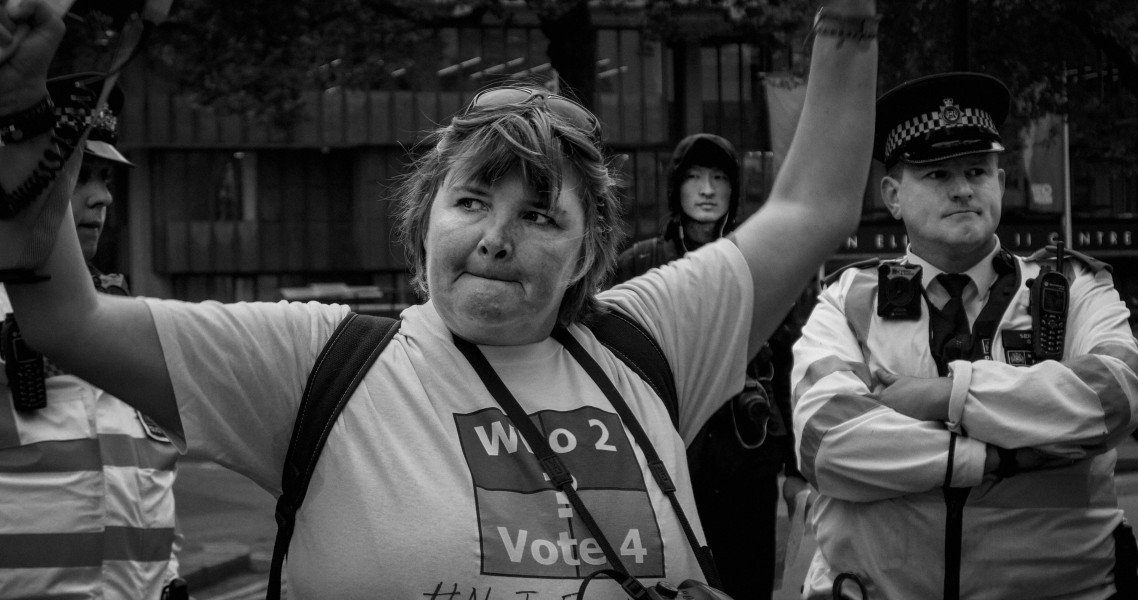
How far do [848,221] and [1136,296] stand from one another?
3475 cm

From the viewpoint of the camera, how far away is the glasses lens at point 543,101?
2.19m

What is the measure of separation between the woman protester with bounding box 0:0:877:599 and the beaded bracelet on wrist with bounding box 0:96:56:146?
219 mm

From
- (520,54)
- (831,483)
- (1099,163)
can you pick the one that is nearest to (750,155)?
(520,54)

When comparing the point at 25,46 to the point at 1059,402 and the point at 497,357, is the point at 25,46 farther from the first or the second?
the point at 1059,402

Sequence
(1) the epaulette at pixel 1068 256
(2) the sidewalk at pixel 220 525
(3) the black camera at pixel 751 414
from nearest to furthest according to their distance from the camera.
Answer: (1) the epaulette at pixel 1068 256 → (3) the black camera at pixel 751 414 → (2) the sidewalk at pixel 220 525

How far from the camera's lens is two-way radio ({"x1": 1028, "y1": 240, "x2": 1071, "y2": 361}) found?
124 inches

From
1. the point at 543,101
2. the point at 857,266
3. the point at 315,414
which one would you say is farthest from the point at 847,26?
the point at 857,266

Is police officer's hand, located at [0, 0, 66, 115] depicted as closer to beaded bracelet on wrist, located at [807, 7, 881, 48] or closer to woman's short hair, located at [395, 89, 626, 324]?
woman's short hair, located at [395, 89, 626, 324]

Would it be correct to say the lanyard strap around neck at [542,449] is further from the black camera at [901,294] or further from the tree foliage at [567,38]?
the tree foliage at [567,38]

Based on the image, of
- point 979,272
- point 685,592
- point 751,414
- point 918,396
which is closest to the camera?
point 685,592

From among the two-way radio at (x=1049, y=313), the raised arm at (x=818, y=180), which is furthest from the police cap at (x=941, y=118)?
the raised arm at (x=818, y=180)

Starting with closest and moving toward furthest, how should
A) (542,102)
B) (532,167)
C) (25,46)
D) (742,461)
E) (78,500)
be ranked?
1. (25,46)
2. (532,167)
3. (542,102)
4. (78,500)
5. (742,461)

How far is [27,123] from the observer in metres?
1.47

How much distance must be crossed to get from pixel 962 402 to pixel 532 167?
4.68ft
